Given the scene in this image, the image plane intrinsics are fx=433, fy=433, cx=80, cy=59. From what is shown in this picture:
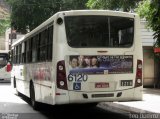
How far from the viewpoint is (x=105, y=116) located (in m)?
13.7

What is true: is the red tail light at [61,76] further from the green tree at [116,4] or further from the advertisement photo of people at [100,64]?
the green tree at [116,4]

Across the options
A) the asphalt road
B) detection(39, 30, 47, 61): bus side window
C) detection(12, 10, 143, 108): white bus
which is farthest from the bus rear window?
the asphalt road

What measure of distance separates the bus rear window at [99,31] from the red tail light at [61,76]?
0.63m

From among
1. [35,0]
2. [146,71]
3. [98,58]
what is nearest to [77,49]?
[98,58]

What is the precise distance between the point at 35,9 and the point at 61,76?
32.0 metres

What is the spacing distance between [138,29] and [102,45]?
49.1 inches

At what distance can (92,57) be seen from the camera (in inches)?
463

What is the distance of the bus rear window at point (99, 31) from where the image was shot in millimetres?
11820

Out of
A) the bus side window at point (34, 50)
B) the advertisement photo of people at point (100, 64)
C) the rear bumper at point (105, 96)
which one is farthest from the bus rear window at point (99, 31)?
the bus side window at point (34, 50)

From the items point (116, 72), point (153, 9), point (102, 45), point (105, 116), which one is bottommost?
point (105, 116)

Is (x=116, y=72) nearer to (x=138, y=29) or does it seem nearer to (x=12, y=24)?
(x=138, y=29)

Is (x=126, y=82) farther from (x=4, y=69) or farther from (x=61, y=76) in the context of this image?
(x=4, y=69)

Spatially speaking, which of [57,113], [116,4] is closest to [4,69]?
[116,4]

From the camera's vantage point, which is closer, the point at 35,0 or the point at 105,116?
the point at 105,116
